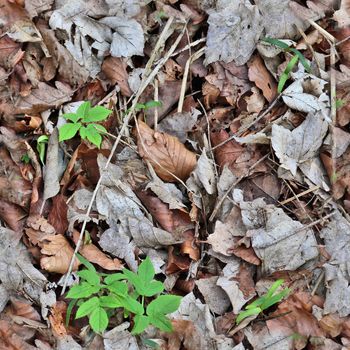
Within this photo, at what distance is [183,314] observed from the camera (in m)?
2.29

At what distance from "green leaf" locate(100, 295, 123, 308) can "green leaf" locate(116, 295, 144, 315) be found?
0.01m

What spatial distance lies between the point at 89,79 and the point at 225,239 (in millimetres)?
1058

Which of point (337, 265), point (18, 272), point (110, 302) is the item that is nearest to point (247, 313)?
point (337, 265)

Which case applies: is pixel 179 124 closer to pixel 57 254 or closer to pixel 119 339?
pixel 57 254

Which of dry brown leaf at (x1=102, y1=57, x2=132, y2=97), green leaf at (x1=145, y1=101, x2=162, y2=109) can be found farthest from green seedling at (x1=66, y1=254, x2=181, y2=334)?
dry brown leaf at (x1=102, y1=57, x2=132, y2=97)

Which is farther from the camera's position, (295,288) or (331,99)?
(331,99)

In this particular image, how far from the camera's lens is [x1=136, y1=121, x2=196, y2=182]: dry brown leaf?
8.25 ft

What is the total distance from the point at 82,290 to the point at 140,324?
0.28 m

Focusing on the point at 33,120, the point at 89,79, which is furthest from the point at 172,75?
the point at 33,120

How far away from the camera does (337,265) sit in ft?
7.74

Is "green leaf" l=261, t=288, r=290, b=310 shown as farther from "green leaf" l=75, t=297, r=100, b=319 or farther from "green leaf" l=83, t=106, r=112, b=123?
"green leaf" l=83, t=106, r=112, b=123

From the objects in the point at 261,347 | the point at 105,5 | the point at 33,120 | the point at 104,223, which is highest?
the point at 105,5

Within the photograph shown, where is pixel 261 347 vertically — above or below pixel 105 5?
below

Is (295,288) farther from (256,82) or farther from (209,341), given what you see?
(256,82)
